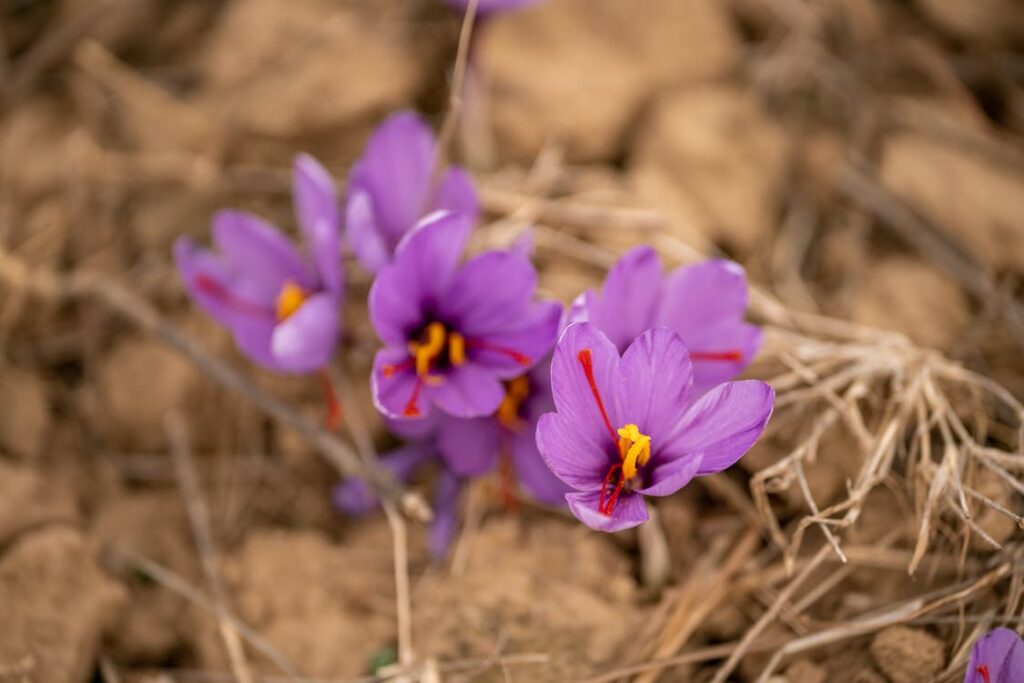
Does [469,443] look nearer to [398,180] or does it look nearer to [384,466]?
[384,466]

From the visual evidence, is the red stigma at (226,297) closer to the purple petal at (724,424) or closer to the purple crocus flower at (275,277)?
the purple crocus flower at (275,277)

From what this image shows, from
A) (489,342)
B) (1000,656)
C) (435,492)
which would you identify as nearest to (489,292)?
(489,342)

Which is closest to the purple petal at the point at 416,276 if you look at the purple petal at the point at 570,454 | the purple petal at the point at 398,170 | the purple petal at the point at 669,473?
the purple petal at the point at 398,170

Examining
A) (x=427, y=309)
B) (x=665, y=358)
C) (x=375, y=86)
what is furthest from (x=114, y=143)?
(x=665, y=358)

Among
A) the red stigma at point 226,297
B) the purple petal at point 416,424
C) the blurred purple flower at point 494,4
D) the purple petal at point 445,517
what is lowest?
the purple petal at point 445,517

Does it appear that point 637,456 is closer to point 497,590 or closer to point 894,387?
point 497,590

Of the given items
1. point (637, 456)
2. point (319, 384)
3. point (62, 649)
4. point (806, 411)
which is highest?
point (637, 456)

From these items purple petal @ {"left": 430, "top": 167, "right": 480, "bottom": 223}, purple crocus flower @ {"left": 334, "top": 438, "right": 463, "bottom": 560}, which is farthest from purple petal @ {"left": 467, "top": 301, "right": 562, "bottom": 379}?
purple crocus flower @ {"left": 334, "top": 438, "right": 463, "bottom": 560}
